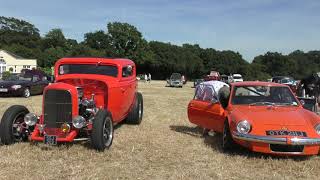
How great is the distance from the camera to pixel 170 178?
7230 mm

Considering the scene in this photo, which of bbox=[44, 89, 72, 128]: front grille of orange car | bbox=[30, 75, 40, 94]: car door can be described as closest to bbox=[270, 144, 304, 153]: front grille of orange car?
bbox=[44, 89, 72, 128]: front grille of orange car

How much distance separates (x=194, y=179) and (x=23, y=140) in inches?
171

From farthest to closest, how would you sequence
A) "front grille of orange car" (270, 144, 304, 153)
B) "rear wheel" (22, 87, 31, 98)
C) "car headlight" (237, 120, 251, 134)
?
"rear wheel" (22, 87, 31, 98)
"car headlight" (237, 120, 251, 134)
"front grille of orange car" (270, 144, 304, 153)

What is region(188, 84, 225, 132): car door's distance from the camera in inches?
407

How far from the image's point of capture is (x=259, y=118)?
29.5ft

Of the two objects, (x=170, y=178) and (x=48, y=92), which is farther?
(x=48, y=92)

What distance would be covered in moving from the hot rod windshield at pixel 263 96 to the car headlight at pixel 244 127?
4.44ft

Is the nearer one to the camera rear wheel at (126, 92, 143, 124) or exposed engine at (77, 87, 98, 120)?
exposed engine at (77, 87, 98, 120)

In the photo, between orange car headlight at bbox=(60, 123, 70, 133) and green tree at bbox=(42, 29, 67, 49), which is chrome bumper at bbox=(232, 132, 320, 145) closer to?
orange car headlight at bbox=(60, 123, 70, 133)

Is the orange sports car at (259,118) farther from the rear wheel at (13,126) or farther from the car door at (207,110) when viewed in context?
the rear wheel at (13,126)

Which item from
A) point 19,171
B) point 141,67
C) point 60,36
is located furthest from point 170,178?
point 60,36

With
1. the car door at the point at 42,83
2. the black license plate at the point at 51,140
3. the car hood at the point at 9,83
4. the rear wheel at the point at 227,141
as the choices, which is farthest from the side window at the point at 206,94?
the car door at the point at 42,83

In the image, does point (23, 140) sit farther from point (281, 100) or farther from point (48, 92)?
point (281, 100)

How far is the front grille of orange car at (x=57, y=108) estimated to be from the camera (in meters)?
9.42
